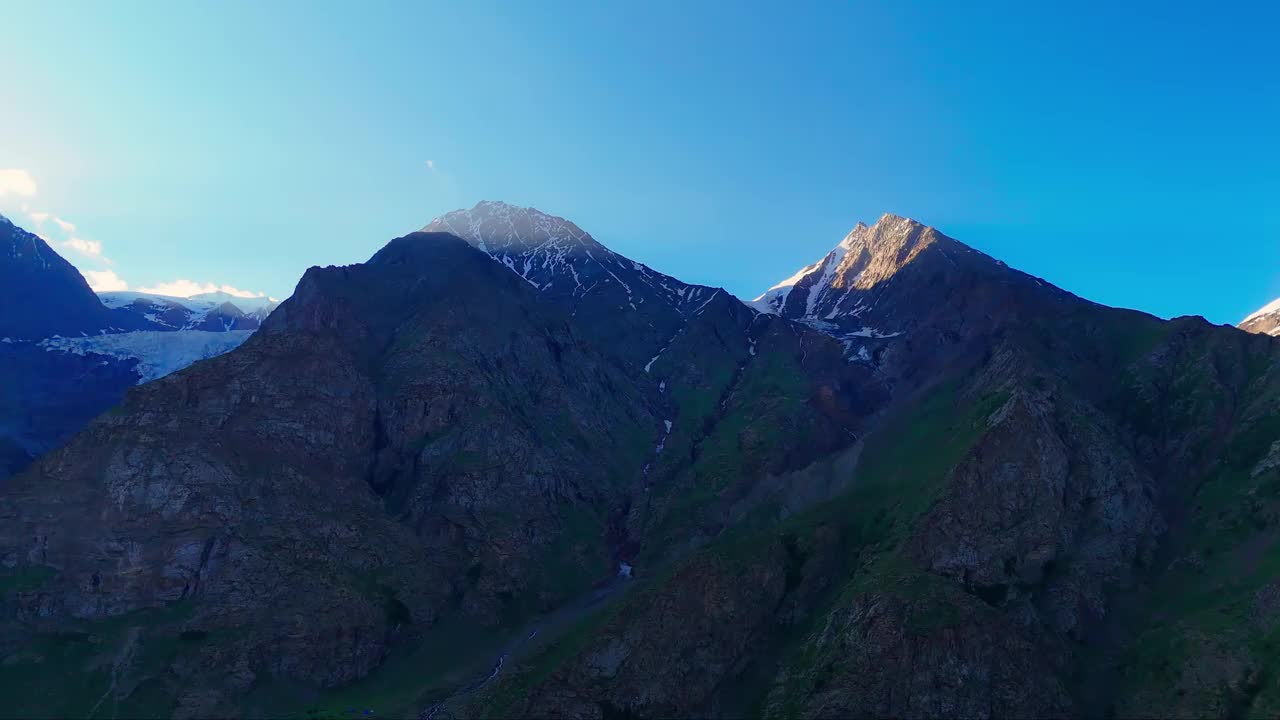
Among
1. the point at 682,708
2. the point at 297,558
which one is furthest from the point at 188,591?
the point at 682,708

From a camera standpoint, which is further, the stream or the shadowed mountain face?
the stream

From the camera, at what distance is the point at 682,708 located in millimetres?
152875

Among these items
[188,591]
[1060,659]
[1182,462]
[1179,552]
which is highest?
[1182,462]

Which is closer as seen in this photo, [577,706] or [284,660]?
[577,706]

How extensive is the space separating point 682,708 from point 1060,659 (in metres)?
70.7

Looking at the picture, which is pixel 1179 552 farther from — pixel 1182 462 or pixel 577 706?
pixel 577 706

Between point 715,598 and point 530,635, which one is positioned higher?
point 715,598

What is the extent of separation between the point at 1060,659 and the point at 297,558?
159659 mm

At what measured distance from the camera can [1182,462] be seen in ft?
639

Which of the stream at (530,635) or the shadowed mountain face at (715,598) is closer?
the shadowed mountain face at (715,598)

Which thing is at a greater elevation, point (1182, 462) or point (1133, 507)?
point (1182, 462)

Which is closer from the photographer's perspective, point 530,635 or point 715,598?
point 715,598

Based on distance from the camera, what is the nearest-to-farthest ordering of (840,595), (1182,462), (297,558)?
(840,595), (297,558), (1182,462)

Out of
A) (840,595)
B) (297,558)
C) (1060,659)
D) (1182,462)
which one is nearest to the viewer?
(1060,659)
